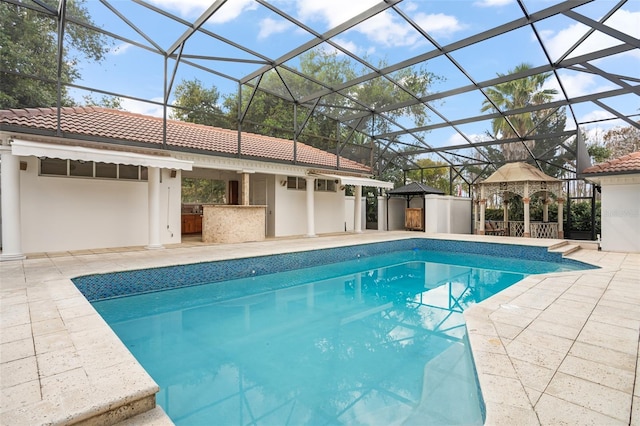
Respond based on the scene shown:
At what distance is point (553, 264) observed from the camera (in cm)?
1322

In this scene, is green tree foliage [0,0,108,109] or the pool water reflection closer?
the pool water reflection

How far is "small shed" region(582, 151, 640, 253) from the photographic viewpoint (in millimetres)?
13688

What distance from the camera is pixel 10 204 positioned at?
9641 millimetres

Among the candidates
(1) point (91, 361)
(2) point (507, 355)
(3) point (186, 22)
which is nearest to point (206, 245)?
(3) point (186, 22)

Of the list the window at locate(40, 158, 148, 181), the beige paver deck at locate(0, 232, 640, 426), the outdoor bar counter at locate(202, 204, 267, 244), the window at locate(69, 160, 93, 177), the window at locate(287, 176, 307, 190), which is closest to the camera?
the beige paver deck at locate(0, 232, 640, 426)

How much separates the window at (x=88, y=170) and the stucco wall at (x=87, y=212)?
21cm

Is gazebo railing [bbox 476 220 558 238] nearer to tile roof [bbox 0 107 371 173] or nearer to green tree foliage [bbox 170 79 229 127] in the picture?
tile roof [bbox 0 107 371 173]

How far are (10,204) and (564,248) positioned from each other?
20671 millimetres

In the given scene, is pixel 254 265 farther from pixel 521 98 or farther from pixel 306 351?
pixel 521 98

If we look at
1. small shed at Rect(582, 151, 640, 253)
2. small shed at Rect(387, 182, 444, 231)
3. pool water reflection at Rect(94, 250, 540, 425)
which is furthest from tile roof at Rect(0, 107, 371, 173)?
small shed at Rect(582, 151, 640, 253)

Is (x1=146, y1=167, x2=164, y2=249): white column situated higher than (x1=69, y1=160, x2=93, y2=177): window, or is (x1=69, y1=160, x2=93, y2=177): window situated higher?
(x1=69, y1=160, x2=93, y2=177): window

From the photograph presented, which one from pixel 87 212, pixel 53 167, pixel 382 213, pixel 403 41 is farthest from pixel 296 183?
pixel 53 167

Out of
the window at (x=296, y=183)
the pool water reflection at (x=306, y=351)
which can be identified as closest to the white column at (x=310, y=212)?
the window at (x=296, y=183)

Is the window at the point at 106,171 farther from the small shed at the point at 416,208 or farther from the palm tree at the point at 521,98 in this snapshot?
the palm tree at the point at 521,98
